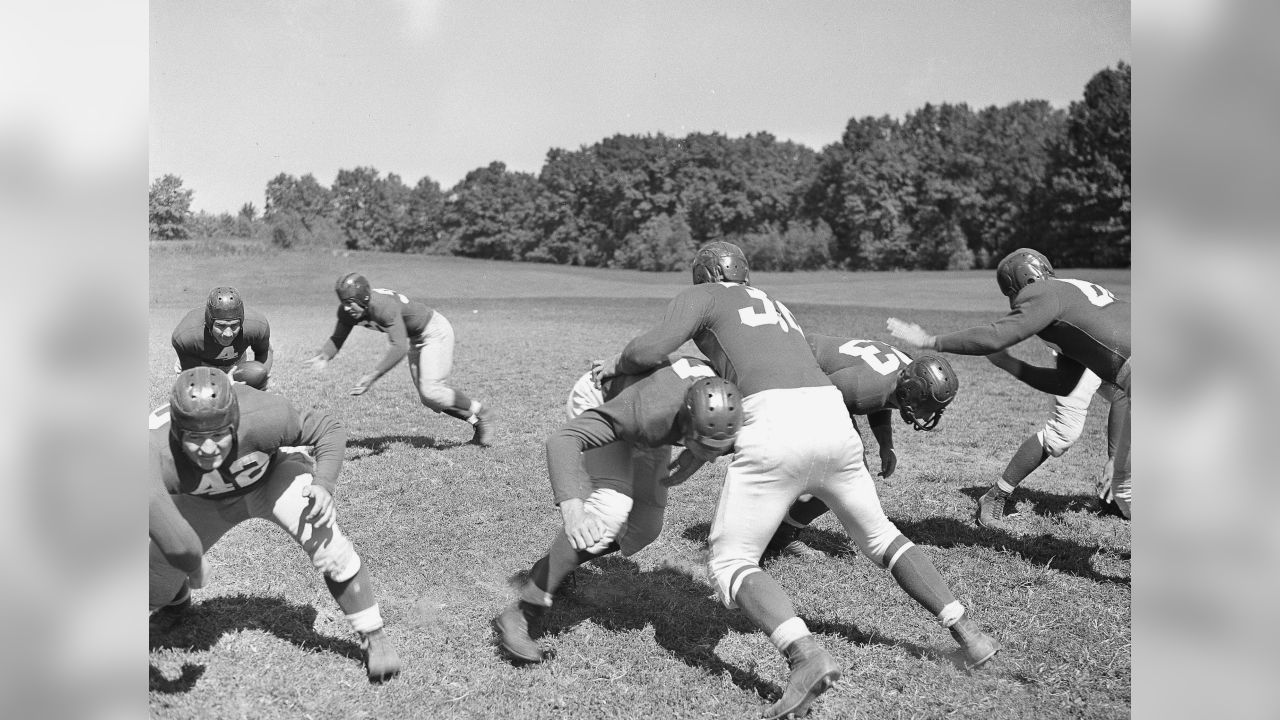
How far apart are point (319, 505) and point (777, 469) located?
5.44ft

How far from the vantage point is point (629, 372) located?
12.4 feet

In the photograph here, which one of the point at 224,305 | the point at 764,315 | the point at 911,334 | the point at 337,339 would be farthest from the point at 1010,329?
the point at 337,339

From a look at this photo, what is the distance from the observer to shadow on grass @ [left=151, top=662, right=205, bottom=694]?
3.63m

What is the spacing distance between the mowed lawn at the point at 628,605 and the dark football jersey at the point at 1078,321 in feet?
3.72

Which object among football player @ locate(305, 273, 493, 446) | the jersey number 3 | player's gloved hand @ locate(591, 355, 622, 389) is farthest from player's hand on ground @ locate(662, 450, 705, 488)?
football player @ locate(305, 273, 493, 446)

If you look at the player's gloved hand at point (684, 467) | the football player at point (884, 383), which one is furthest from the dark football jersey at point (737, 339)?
the football player at point (884, 383)

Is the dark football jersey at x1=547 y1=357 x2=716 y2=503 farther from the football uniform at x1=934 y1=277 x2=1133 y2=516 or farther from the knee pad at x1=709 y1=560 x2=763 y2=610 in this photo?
the football uniform at x1=934 y1=277 x2=1133 y2=516

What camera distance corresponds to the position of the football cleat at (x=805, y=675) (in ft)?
10.7

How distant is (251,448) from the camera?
346 centimetres

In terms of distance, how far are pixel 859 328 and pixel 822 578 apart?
13439 millimetres

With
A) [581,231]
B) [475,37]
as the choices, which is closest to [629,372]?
[475,37]

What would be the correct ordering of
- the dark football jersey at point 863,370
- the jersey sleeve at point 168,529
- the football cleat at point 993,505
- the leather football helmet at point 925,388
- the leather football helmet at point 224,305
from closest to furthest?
the jersey sleeve at point 168,529
the leather football helmet at point 925,388
the dark football jersey at point 863,370
the leather football helmet at point 224,305
the football cleat at point 993,505

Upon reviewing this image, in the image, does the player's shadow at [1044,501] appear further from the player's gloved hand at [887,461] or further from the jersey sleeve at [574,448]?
the jersey sleeve at [574,448]
